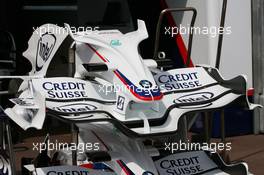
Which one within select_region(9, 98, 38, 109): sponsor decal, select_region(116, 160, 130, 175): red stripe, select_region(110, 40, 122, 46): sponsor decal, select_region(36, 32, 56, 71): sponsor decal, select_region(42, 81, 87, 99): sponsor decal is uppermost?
select_region(110, 40, 122, 46): sponsor decal

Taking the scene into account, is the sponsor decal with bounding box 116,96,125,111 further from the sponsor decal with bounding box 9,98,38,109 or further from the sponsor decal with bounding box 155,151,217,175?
the sponsor decal with bounding box 155,151,217,175

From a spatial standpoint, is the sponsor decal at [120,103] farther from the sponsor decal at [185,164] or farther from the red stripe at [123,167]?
the sponsor decal at [185,164]

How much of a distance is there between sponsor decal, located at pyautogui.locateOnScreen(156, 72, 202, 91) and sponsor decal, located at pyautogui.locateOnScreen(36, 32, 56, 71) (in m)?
0.94

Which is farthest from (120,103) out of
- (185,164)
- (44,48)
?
(44,48)

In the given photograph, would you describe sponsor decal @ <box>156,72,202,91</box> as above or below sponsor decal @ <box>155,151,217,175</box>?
above

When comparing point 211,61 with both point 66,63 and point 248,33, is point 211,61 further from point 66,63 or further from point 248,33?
point 66,63

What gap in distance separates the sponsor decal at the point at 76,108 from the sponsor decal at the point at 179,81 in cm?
68

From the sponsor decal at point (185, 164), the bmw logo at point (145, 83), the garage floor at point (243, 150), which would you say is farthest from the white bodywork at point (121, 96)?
the garage floor at point (243, 150)

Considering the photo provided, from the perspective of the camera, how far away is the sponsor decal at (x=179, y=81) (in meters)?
4.74

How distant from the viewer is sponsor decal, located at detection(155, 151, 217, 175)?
4.86 m

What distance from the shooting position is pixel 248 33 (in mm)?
7824

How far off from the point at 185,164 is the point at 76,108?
120 cm

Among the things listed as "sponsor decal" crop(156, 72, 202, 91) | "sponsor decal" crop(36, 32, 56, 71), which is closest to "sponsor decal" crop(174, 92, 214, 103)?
"sponsor decal" crop(156, 72, 202, 91)

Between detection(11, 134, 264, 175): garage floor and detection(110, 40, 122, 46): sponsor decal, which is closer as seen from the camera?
detection(110, 40, 122, 46): sponsor decal
